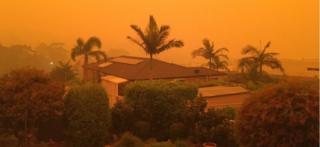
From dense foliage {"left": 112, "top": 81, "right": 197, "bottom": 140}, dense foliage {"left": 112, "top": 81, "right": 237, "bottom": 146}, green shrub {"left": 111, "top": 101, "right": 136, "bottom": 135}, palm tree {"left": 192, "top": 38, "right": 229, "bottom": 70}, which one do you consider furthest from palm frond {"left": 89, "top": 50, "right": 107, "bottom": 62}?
green shrub {"left": 111, "top": 101, "right": 136, "bottom": 135}

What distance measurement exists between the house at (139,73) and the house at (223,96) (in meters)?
3.95

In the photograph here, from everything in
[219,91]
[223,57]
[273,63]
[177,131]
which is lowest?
[177,131]

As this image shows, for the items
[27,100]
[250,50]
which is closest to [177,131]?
[27,100]

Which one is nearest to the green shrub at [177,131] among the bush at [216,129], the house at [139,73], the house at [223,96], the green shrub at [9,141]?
the bush at [216,129]

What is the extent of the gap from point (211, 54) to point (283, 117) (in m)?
22.0

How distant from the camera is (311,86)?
6.95 metres

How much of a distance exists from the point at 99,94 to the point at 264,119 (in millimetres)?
5013

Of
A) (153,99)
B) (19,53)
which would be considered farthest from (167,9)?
(153,99)

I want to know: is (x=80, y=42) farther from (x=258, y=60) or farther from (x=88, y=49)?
(x=258, y=60)

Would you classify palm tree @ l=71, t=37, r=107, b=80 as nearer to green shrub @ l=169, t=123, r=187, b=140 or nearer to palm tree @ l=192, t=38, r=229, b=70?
palm tree @ l=192, t=38, r=229, b=70

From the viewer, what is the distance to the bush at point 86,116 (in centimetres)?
984

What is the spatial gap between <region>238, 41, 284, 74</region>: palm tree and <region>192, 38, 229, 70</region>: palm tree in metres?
3.95

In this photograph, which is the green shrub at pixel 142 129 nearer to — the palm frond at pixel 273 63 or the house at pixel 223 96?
the house at pixel 223 96

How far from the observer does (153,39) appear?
1659 cm
